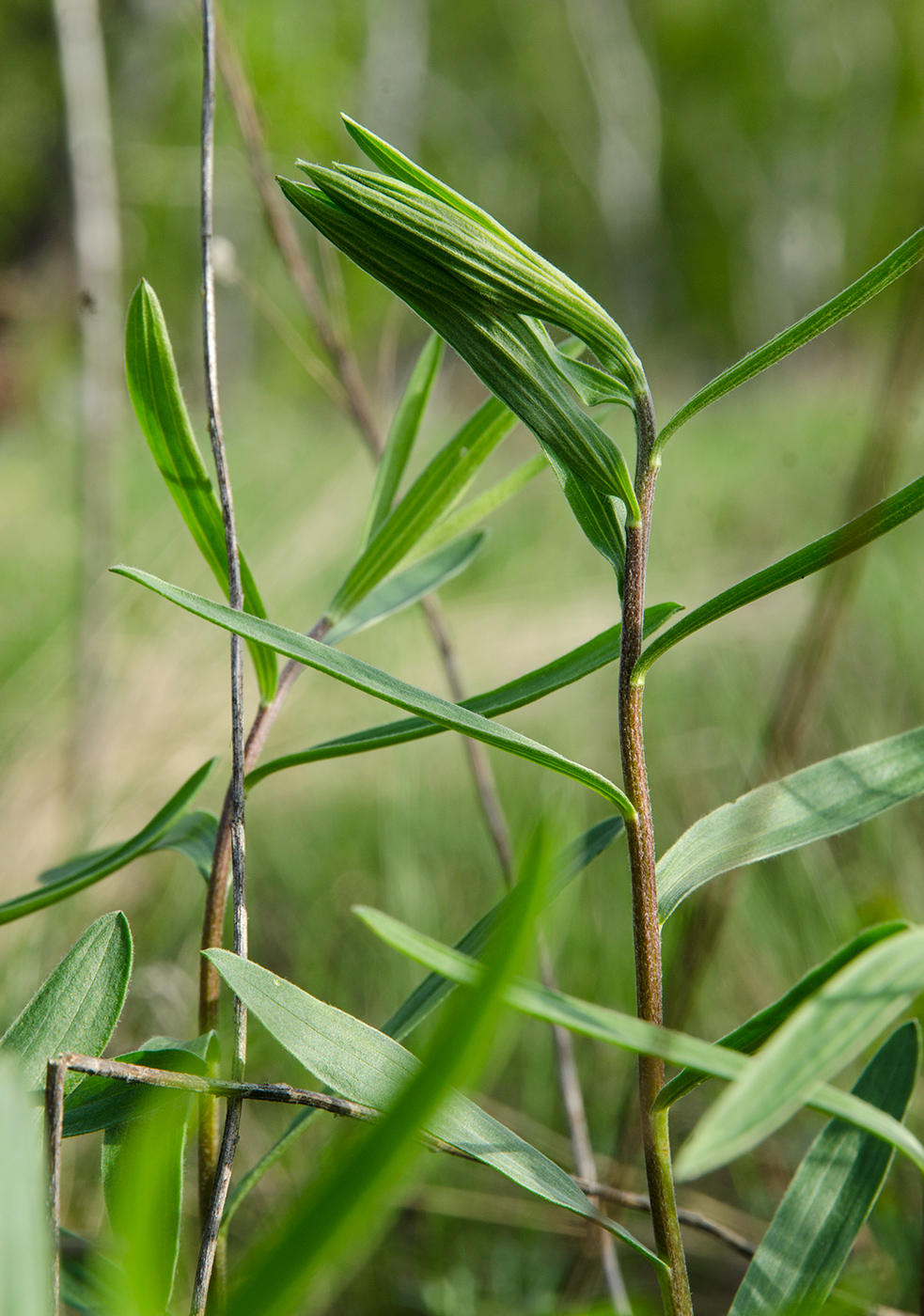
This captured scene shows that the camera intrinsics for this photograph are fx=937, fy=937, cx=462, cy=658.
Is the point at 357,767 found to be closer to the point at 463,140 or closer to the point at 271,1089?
the point at 271,1089

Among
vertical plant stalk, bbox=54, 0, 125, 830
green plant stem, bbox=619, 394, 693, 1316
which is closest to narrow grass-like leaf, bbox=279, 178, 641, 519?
green plant stem, bbox=619, 394, 693, 1316

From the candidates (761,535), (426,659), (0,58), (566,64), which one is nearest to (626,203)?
(566,64)

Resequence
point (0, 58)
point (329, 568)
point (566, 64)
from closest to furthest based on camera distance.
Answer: point (329, 568) < point (0, 58) < point (566, 64)

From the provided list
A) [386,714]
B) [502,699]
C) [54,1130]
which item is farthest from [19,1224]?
[386,714]

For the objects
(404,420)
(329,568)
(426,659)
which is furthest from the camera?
(329,568)

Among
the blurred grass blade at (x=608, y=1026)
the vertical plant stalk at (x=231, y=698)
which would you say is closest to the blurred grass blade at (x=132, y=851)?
the vertical plant stalk at (x=231, y=698)

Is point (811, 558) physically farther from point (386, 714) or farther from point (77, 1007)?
point (386, 714)

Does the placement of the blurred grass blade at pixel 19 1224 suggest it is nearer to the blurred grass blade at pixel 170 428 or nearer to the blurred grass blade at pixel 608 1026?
the blurred grass blade at pixel 608 1026
